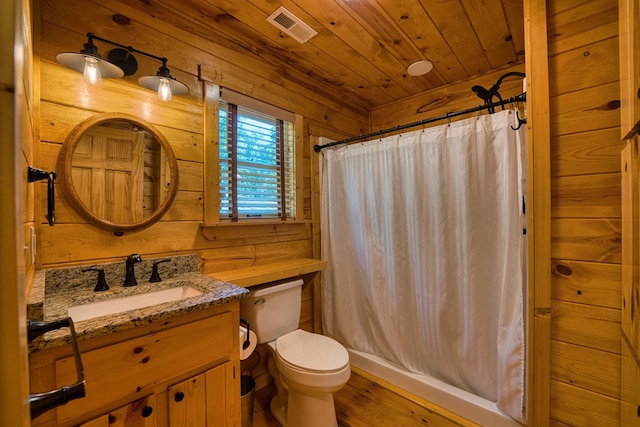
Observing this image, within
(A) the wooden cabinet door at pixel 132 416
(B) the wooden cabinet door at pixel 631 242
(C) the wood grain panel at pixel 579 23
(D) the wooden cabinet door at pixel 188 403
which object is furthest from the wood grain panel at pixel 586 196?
(A) the wooden cabinet door at pixel 132 416

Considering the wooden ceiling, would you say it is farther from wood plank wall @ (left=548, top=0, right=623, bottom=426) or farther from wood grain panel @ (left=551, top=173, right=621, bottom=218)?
wood grain panel @ (left=551, top=173, right=621, bottom=218)

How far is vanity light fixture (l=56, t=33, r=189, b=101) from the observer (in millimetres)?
1095

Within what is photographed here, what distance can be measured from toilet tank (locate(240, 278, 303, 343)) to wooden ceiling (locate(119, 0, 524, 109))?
1.58 meters

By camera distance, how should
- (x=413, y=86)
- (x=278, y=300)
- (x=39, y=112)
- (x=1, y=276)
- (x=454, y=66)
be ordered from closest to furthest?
(x=1, y=276) < (x=39, y=112) < (x=278, y=300) < (x=454, y=66) < (x=413, y=86)

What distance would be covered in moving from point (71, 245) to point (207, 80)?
1108 mm

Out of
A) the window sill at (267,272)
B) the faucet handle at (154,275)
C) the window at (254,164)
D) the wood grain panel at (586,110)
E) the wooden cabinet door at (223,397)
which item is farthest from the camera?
the window at (254,164)

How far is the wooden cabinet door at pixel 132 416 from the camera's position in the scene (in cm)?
82

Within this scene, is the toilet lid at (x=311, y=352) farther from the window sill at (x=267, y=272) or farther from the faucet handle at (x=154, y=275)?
the faucet handle at (x=154, y=275)

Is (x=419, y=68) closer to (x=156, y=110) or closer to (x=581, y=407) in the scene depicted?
(x=156, y=110)

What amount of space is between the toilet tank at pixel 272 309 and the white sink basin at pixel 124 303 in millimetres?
391

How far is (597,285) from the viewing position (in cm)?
97

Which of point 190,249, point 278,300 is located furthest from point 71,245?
point 278,300

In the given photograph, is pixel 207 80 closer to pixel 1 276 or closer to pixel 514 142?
pixel 1 276

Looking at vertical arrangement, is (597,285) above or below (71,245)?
below
